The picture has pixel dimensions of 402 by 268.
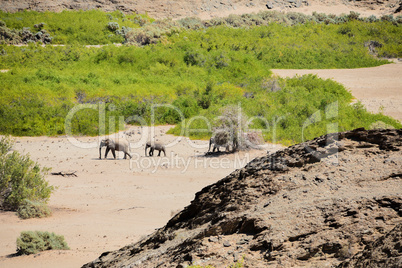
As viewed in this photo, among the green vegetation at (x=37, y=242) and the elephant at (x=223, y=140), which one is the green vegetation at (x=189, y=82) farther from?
the green vegetation at (x=37, y=242)

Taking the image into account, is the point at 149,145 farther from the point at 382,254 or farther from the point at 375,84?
the point at 375,84

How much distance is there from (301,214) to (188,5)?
52806 millimetres

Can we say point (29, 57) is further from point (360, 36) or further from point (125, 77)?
point (360, 36)

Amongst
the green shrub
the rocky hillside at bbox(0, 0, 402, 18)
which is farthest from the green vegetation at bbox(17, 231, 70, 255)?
the rocky hillside at bbox(0, 0, 402, 18)

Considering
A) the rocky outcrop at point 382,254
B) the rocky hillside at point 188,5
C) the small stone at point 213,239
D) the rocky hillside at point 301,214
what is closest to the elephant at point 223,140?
the rocky hillside at point 301,214

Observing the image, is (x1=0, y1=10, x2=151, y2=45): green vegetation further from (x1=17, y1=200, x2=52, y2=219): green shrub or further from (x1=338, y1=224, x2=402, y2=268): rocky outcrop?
(x1=338, y1=224, x2=402, y2=268): rocky outcrop

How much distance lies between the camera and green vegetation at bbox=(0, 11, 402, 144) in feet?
68.7

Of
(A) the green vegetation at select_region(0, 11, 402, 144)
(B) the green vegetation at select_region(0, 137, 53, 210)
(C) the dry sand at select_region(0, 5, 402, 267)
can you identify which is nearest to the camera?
(C) the dry sand at select_region(0, 5, 402, 267)

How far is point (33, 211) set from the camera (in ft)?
34.1

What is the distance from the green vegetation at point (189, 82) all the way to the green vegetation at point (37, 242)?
11920 millimetres

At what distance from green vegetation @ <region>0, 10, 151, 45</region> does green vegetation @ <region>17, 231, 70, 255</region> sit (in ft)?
98.7

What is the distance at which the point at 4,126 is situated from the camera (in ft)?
67.1

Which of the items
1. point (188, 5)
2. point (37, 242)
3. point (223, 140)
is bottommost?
point (37, 242)

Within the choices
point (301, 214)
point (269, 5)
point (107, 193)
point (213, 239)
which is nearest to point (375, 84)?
point (107, 193)
